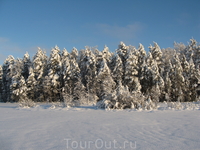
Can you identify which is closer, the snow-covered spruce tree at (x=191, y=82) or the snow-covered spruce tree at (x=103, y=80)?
the snow-covered spruce tree at (x=103, y=80)

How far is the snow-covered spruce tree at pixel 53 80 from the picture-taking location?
3191 centimetres

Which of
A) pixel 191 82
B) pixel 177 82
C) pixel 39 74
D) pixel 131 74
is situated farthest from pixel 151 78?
pixel 39 74

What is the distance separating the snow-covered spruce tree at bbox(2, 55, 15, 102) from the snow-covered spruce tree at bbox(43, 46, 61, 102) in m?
10.9

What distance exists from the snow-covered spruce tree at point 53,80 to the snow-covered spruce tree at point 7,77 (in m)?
10.9

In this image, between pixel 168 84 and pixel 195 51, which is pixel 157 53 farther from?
pixel 195 51

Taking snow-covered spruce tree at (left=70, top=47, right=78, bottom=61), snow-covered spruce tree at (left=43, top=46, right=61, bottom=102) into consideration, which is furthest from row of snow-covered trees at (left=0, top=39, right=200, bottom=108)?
snow-covered spruce tree at (left=70, top=47, right=78, bottom=61)

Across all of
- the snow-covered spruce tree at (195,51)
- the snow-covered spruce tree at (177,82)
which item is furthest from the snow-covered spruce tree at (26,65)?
the snow-covered spruce tree at (195,51)

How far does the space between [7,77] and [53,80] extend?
13.8 meters

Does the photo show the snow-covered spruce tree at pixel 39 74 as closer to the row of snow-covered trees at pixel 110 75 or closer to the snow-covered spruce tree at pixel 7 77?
the row of snow-covered trees at pixel 110 75

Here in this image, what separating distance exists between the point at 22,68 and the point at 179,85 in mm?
33252

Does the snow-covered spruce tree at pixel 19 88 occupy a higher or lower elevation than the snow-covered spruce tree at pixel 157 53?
lower

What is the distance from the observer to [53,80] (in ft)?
104

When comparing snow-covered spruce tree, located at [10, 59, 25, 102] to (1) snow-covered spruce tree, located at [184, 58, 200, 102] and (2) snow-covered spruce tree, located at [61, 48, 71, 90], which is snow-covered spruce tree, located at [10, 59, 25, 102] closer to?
(2) snow-covered spruce tree, located at [61, 48, 71, 90]

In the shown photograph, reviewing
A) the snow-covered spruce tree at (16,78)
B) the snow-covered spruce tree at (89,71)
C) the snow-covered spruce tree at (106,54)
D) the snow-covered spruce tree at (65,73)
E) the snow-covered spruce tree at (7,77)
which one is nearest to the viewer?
the snow-covered spruce tree at (89,71)
